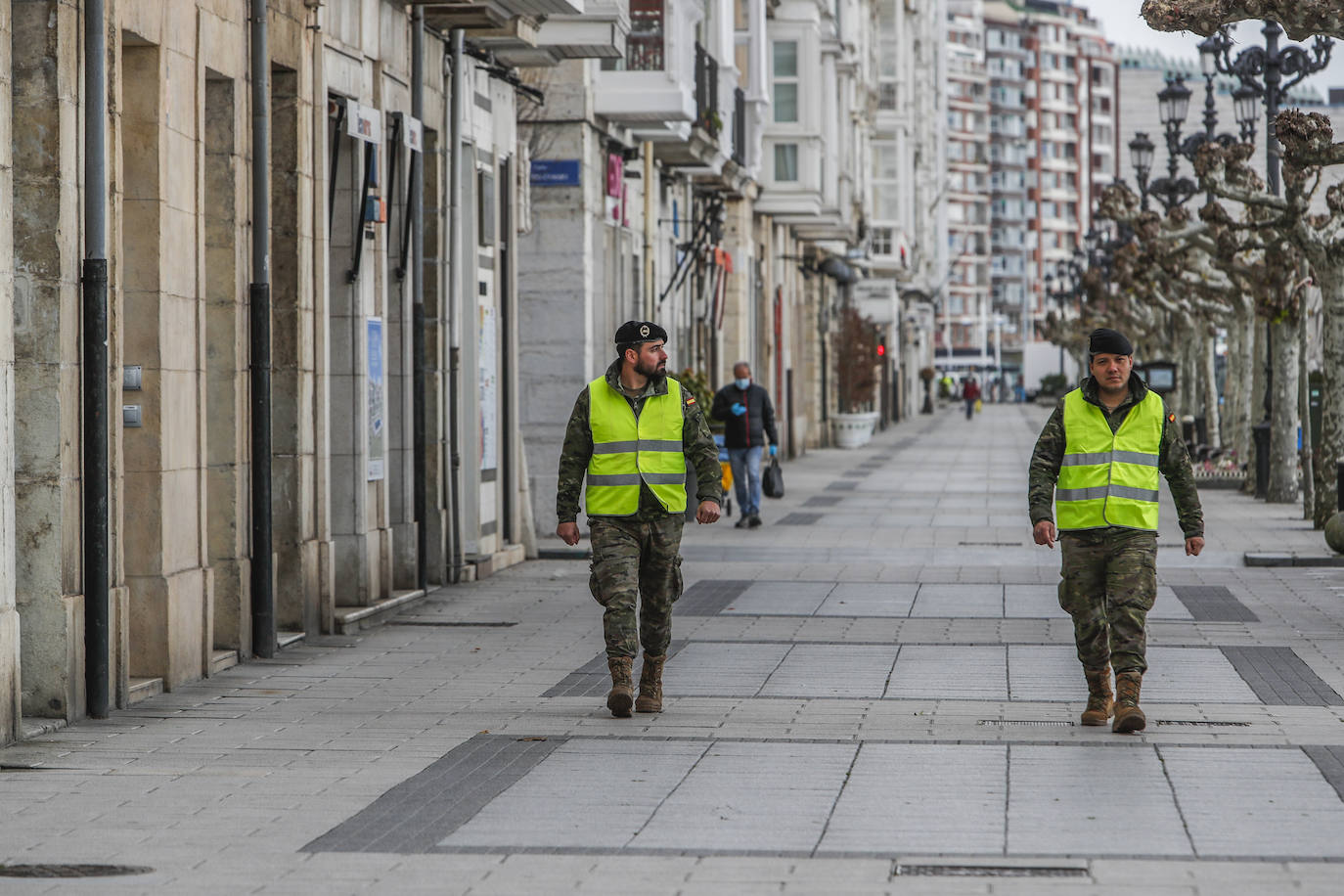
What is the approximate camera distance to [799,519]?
25672 mm

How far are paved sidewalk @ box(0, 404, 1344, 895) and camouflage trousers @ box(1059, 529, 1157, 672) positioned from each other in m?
0.34

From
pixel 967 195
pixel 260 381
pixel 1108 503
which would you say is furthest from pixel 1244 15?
pixel 967 195

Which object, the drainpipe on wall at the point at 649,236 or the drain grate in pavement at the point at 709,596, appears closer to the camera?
the drain grate in pavement at the point at 709,596

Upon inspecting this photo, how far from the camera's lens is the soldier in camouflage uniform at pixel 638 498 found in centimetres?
1034

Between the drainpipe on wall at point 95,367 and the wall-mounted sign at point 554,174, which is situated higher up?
the wall-mounted sign at point 554,174

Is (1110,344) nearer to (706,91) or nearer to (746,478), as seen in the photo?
(746,478)

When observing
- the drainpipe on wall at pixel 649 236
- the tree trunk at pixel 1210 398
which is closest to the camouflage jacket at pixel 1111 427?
the drainpipe on wall at pixel 649 236

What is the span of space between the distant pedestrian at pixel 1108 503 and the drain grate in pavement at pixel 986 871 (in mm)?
2997

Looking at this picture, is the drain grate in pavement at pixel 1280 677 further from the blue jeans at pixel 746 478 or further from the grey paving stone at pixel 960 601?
the blue jeans at pixel 746 478

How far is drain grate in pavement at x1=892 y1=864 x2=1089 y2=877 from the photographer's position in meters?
6.67

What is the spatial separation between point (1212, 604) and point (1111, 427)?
6.16 m

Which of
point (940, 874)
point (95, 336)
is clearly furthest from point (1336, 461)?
point (940, 874)

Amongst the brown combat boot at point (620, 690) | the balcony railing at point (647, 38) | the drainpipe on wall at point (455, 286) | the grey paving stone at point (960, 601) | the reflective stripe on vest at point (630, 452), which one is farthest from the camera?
the balcony railing at point (647, 38)

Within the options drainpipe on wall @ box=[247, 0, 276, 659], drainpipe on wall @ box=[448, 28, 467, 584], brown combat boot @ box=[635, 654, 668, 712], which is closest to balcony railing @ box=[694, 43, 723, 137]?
drainpipe on wall @ box=[448, 28, 467, 584]
